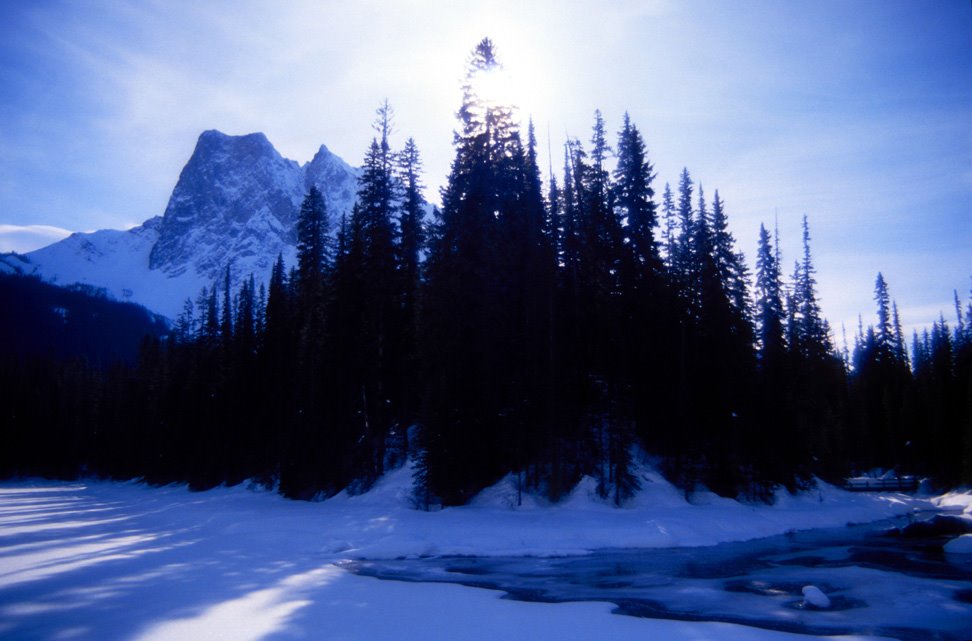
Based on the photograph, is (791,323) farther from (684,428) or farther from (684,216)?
(684,428)

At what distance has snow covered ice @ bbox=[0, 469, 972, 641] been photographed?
10.4m

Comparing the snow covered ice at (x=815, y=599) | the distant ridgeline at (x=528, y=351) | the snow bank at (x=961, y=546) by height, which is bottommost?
the snow bank at (x=961, y=546)

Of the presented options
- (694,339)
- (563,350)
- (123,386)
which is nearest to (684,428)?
(694,339)

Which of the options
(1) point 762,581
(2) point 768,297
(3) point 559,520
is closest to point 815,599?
(1) point 762,581

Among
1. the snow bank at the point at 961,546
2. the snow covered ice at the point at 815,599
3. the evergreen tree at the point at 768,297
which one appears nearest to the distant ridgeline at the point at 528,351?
the evergreen tree at the point at 768,297

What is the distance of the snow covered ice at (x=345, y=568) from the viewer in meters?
10.4

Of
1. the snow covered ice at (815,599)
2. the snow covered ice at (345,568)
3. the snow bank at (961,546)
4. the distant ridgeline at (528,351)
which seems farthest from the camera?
the distant ridgeline at (528,351)

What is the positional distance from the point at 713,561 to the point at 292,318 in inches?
1544

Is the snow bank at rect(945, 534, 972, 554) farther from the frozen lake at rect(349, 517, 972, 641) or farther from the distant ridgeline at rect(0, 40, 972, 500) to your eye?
the distant ridgeline at rect(0, 40, 972, 500)

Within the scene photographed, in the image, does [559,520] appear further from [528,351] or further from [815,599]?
[815,599]

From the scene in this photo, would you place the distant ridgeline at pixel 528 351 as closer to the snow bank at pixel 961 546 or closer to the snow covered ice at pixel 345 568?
the snow covered ice at pixel 345 568

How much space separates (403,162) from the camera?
1703 inches

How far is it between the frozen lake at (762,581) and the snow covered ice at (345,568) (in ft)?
0.71

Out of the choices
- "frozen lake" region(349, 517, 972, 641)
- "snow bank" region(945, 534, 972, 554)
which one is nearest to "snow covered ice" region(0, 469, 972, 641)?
"frozen lake" region(349, 517, 972, 641)
